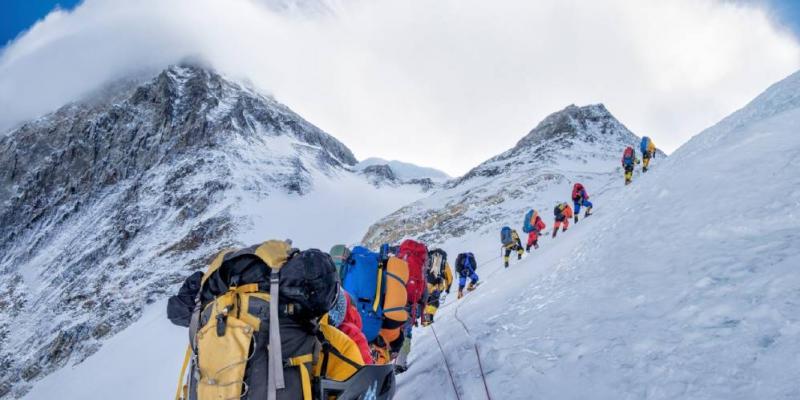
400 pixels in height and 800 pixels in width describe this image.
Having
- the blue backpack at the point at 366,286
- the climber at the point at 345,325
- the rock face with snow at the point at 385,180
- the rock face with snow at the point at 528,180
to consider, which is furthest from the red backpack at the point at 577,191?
the rock face with snow at the point at 385,180

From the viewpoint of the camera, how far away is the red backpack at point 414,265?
613 cm

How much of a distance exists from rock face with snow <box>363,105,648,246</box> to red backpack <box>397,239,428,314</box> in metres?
21.2

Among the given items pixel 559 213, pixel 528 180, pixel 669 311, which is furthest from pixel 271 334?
pixel 528 180

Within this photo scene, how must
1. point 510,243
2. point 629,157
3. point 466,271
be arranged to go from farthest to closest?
point 629,157, point 510,243, point 466,271

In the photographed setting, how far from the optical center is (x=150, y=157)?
9350 centimetres

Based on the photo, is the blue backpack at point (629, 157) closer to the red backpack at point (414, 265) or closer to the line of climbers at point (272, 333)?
the red backpack at point (414, 265)

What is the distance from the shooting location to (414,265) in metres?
6.21

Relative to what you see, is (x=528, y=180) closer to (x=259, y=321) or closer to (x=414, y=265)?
(x=414, y=265)

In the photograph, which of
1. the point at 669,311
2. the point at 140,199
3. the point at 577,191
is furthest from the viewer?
the point at 140,199

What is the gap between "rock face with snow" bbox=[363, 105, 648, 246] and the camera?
101ft

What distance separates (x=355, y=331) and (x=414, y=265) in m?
2.63

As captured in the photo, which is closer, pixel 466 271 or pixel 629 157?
pixel 466 271

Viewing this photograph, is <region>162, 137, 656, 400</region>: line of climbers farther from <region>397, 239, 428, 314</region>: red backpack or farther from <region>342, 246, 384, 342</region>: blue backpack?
<region>397, 239, 428, 314</region>: red backpack

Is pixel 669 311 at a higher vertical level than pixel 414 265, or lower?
lower
